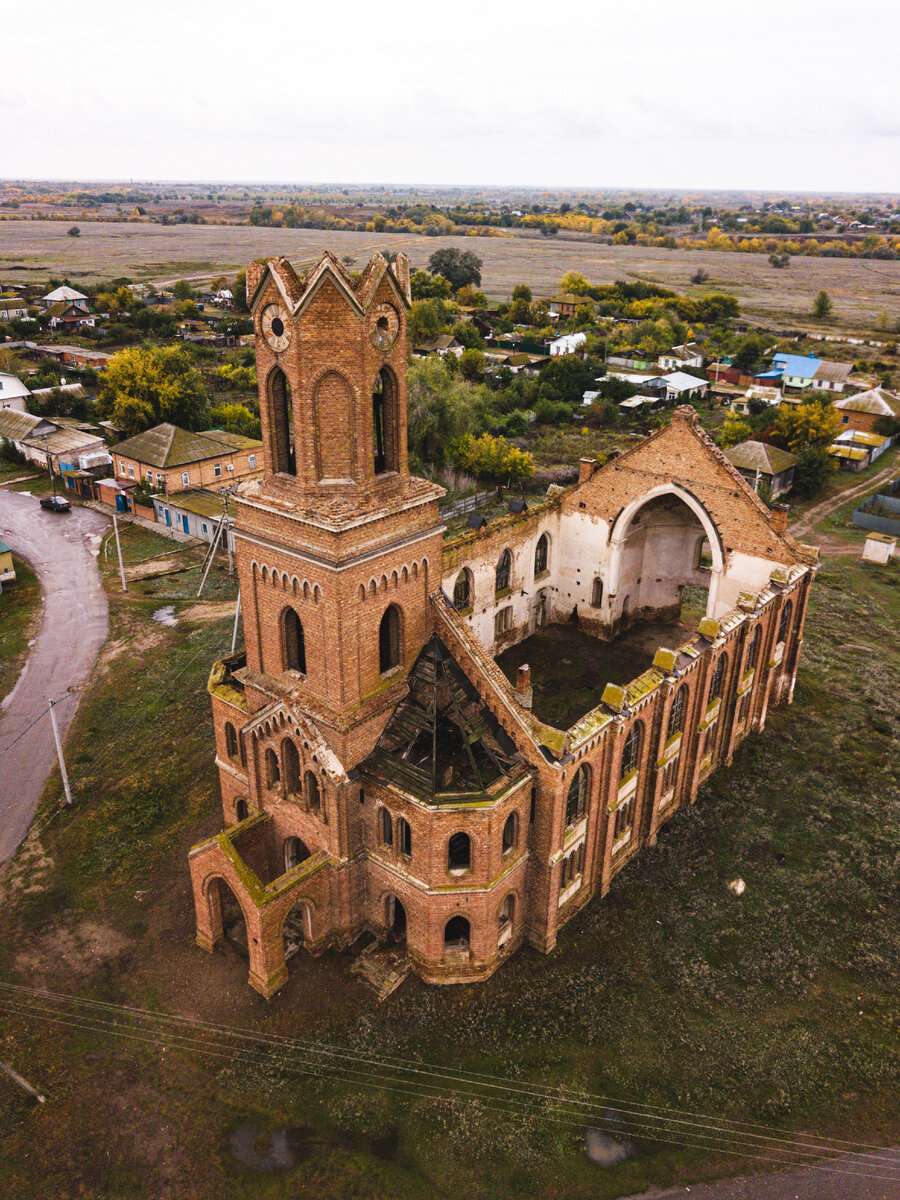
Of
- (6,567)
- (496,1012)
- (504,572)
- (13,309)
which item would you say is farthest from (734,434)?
(13,309)

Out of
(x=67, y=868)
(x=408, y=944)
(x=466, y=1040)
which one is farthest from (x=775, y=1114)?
(x=67, y=868)

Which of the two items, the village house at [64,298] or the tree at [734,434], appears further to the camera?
the village house at [64,298]

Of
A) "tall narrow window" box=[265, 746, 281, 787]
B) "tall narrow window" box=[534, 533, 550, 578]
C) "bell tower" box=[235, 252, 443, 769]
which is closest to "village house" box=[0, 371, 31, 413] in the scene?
"tall narrow window" box=[534, 533, 550, 578]

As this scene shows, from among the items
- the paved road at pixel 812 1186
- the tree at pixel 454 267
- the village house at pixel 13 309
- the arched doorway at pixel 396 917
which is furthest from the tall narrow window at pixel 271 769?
the tree at pixel 454 267

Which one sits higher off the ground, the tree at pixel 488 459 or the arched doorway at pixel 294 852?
the tree at pixel 488 459

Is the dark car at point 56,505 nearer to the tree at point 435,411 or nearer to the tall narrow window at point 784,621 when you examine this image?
the tree at point 435,411

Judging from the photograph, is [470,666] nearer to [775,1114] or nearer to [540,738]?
[540,738]
